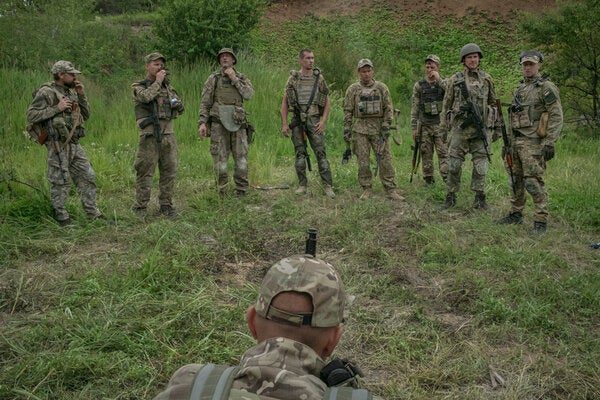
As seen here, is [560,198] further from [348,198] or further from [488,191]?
[348,198]

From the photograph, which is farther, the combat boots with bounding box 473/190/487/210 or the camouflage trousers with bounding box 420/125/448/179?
the camouflage trousers with bounding box 420/125/448/179

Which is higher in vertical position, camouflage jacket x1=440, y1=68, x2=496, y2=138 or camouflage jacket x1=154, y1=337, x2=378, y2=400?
camouflage jacket x1=440, y1=68, x2=496, y2=138

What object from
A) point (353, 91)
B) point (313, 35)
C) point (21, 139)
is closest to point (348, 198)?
point (353, 91)

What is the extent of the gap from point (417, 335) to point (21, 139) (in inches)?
343

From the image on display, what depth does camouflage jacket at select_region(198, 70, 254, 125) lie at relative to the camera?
7559 millimetres

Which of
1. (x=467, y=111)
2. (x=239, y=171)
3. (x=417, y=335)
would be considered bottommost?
(x=417, y=335)

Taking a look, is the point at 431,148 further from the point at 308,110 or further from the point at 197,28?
the point at 197,28

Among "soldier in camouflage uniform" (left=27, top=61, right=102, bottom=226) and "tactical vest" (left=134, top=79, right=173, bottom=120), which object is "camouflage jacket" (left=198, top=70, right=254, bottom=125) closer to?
"tactical vest" (left=134, top=79, right=173, bottom=120)

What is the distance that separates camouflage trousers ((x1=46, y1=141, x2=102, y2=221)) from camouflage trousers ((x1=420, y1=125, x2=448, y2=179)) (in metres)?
4.56

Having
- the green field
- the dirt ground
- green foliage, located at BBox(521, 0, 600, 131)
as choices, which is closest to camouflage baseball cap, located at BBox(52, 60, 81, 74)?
the green field

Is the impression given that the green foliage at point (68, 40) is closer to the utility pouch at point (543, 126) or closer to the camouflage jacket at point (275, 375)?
the utility pouch at point (543, 126)

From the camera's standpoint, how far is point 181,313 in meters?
4.30

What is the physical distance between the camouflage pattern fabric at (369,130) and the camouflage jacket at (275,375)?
20.8 ft

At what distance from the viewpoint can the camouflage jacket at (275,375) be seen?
4.62ft
